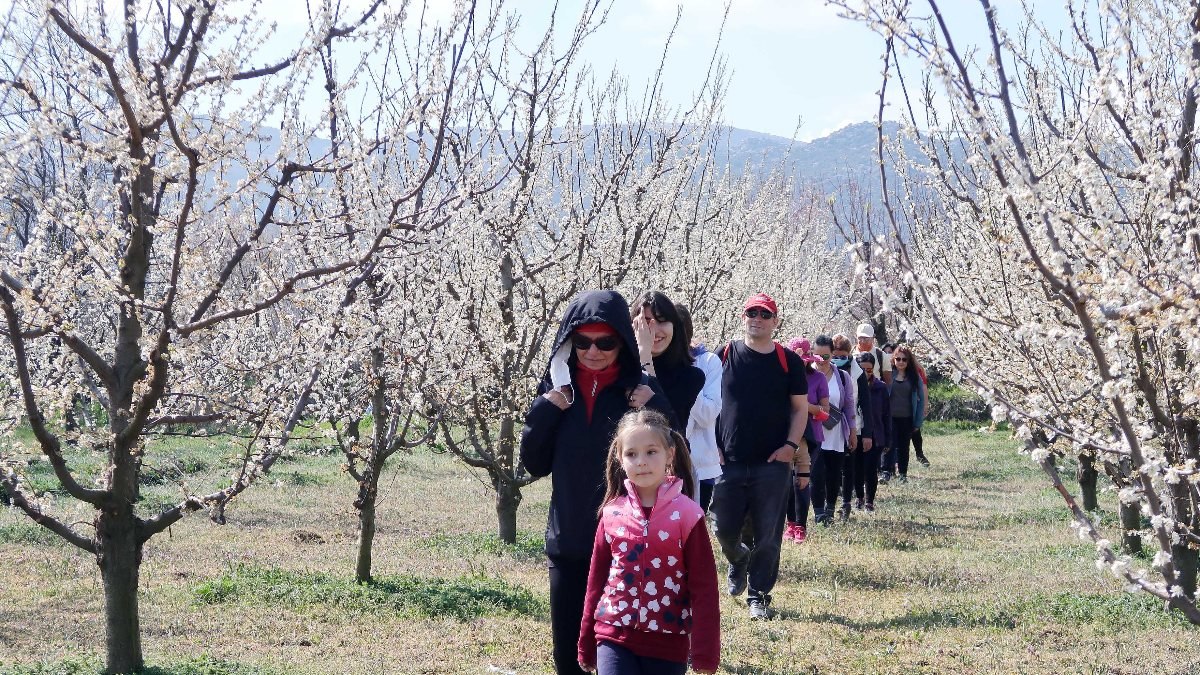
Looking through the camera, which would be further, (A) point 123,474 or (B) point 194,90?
(A) point 123,474

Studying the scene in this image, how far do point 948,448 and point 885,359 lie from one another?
1053cm

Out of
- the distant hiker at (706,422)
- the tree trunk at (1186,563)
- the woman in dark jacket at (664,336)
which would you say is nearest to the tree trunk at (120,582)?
→ the woman in dark jacket at (664,336)

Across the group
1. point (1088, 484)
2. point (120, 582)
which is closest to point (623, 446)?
point (120, 582)

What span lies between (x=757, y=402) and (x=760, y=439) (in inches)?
8.7

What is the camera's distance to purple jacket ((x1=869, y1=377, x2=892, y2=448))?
12836 mm

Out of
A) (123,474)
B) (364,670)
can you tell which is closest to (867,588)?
(364,670)

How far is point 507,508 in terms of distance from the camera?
9.88 meters

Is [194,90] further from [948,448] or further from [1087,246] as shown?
[948,448]

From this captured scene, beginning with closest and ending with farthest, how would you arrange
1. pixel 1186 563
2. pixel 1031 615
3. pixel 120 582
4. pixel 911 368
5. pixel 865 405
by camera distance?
pixel 120 582 < pixel 1186 563 < pixel 1031 615 < pixel 865 405 < pixel 911 368

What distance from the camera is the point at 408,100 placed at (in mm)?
5117

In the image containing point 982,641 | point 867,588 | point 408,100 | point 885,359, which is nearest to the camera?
point 408,100

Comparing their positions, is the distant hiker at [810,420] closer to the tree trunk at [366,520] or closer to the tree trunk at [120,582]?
the tree trunk at [366,520]

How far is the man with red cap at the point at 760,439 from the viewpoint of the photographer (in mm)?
6648

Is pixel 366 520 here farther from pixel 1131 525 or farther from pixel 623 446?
pixel 1131 525
